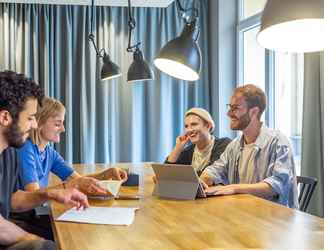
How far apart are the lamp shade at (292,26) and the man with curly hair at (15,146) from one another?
0.94m

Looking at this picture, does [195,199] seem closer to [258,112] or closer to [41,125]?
[258,112]

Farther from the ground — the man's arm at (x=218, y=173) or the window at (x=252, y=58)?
the window at (x=252, y=58)

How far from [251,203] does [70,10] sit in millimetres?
3565

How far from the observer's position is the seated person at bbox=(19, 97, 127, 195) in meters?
2.39

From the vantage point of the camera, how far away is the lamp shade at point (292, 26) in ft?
4.80

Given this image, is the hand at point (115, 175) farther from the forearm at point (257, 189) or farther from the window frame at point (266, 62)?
the window frame at point (266, 62)

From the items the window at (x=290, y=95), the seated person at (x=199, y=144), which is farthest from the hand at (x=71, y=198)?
the window at (x=290, y=95)

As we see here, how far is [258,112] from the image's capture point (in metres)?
2.83

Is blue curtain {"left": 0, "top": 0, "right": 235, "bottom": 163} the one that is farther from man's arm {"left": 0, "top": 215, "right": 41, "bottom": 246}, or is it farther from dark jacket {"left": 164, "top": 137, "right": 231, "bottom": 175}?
man's arm {"left": 0, "top": 215, "right": 41, "bottom": 246}

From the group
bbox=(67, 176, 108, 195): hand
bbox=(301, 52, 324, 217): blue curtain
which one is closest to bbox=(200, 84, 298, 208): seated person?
bbox=(67, 176, 108, 195): hand

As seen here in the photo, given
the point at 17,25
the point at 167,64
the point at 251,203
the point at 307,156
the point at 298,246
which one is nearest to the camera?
the point at 298,246

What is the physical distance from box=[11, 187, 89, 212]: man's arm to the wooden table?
85 mm

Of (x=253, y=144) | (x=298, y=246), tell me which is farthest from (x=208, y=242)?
(x=253, y=144)

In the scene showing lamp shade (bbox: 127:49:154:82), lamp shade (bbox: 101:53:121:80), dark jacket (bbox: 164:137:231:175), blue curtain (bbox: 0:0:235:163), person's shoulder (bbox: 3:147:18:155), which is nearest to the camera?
person's shoulder (bbox: 3:147:18:155)
